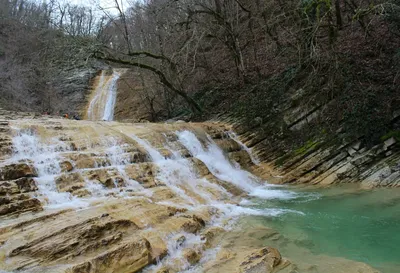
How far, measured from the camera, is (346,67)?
450 inches

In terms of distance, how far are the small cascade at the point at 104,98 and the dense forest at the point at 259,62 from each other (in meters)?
2.34

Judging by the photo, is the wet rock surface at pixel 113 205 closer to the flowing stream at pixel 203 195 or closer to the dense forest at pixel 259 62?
the flowing stream at pixel 203 195

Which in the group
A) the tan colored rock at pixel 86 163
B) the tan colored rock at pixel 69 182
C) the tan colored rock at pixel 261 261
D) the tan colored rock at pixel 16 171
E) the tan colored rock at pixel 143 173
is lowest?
the tan colored rock at pixel 261 261

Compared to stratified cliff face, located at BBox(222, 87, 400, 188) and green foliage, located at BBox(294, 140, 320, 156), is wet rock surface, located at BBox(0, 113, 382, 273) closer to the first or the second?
stratified cliff face, located at BBox(222, 87, 400, 188)

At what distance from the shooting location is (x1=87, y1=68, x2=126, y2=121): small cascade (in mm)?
21594

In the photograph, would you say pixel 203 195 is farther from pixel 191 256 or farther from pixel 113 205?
pixel 191 256

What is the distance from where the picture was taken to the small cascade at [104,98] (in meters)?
21.6

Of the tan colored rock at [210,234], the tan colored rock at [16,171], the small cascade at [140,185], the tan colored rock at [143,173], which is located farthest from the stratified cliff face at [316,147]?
the tan colored rock at [16,171]

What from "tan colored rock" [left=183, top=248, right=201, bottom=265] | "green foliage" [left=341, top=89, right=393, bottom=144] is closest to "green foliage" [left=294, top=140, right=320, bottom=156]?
"green foliage" [left=341, top=89, right=393, bottom=144]

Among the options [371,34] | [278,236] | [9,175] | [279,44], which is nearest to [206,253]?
[278,236]

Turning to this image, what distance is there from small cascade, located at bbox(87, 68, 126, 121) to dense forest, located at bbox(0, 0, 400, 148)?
2.34m

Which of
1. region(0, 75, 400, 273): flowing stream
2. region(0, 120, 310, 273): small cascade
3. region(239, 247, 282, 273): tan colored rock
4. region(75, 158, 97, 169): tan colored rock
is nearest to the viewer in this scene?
region(239, 247, 282, 273): tan colored rock

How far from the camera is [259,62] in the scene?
54.3 ft

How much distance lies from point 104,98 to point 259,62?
11.7 m
